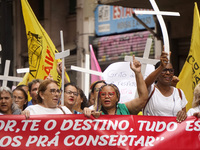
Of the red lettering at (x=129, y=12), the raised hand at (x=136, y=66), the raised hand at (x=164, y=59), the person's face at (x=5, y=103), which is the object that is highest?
the red lettering at (x=129, y=12)

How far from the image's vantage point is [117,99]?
20.9ft

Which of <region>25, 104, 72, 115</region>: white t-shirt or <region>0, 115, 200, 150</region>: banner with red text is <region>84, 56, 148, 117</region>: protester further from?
<region>25, 104, 72, 115</region>: white t-shirt

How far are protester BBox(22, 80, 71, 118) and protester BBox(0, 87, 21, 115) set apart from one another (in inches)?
6.3

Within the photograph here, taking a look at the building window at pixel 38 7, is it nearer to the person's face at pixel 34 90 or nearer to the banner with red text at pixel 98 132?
the person's face at pixel 34 90

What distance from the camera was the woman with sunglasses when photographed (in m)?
6.52

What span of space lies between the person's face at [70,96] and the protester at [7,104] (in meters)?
0.95

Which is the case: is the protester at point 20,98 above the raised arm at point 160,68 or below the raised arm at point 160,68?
below

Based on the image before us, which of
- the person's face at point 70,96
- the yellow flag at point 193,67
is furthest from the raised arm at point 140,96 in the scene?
the yellow flag at point 193,67

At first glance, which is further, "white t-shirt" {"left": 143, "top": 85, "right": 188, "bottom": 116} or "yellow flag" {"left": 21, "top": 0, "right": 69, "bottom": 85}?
"yellow flag" {"left": 21, "top": 0, "right": 69, "bottom": 85}

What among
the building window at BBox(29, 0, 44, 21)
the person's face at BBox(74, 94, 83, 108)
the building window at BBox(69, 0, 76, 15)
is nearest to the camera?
the person's face at BBox(74, 94, 83, 108)

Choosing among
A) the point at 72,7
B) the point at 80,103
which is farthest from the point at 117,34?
the point at 80,103

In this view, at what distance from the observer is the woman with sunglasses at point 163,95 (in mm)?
6521

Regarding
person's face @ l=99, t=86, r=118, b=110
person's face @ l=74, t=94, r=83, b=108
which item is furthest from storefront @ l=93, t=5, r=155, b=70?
person's face @ l=99, t=86, r=118, b=110

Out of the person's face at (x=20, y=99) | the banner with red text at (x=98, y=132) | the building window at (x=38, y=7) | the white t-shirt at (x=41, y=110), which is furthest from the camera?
the building window at (x=38, y=7)
